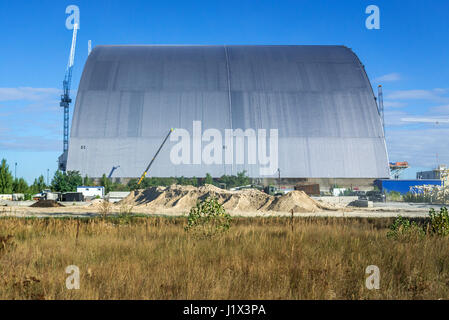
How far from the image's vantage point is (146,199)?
42.4 m

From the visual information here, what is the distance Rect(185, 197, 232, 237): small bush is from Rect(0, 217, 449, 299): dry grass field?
99 centimetres

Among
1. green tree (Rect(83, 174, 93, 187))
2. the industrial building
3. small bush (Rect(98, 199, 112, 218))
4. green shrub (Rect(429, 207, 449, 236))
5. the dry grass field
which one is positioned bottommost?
the dry grass field

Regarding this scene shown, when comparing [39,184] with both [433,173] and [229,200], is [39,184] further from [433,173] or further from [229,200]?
[433,173]

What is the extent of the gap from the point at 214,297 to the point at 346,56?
2992 inches

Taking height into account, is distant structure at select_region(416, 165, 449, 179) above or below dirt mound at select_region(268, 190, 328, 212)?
above

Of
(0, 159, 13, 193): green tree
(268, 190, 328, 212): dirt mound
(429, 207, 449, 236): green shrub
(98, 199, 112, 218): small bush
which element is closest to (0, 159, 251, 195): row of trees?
(0, 159, 13, 193): green tree

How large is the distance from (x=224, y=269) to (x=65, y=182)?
5074 centimetres

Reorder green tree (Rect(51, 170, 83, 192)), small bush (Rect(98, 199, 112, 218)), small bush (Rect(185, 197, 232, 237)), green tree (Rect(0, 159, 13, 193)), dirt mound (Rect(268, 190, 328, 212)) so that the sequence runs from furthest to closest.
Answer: green tree (Rect(51, 170, 83, 192))
green tree (Rect(0, 159, 13, 193))
dirt mound (Rect(268, 190, 328, 212))
small bush (Rect(98, 199, 112, 218))
small bush (Rect(185, 197, 232, 237))

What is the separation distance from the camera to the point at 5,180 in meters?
47.8

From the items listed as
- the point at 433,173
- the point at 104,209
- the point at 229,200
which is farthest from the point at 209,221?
the point at 433,173

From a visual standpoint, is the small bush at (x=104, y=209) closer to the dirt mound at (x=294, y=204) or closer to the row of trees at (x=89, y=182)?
the dirt mound at (x=294, y=204)

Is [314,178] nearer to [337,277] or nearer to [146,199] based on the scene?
[146,199]

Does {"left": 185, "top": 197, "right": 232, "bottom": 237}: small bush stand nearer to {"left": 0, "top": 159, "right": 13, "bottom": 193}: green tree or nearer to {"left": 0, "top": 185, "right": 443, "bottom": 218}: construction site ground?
{"left": 0, "top": 185, "right": 443, "bottom": 218}: construction site ground

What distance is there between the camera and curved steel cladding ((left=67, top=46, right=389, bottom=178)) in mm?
64375
